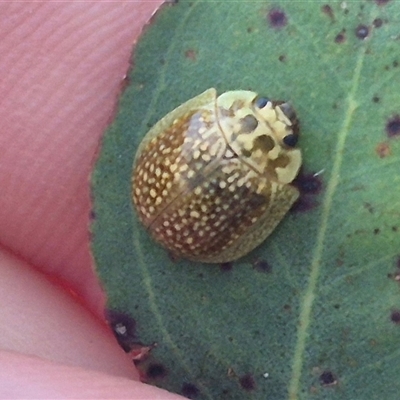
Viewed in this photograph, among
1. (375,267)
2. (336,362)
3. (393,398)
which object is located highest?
(375,267)

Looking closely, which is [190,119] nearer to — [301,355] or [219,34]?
[219,34]

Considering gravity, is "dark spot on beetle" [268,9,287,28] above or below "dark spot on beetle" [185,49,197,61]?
below

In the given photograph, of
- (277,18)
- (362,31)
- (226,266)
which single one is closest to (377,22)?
(362,31)

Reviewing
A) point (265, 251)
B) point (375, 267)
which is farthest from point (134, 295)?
point (375, 267)

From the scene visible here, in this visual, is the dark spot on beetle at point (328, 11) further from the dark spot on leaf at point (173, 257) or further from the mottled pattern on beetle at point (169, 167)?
the dark spot on leaf at point (173, 257)

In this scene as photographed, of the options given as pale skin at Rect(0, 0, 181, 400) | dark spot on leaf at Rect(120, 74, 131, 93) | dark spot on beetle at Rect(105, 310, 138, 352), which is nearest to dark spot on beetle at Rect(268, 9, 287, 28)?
dark spot on leaf at Rect(120, 74, 131, 93)

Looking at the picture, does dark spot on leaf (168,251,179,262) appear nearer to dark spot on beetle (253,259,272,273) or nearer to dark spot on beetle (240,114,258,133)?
dark spot on beetle (253,259,272,273)
